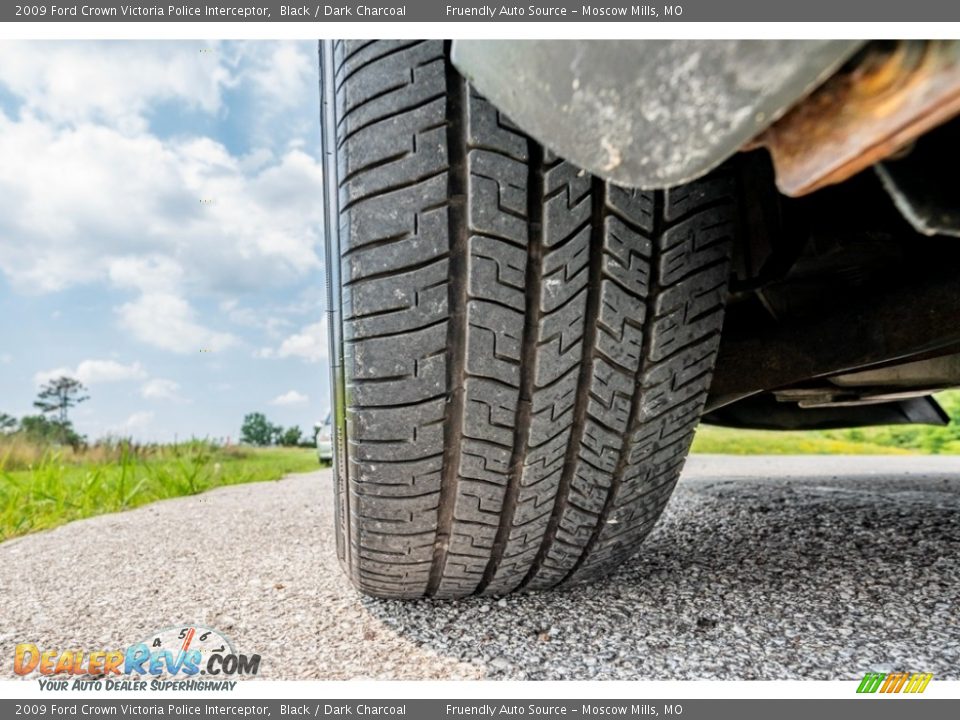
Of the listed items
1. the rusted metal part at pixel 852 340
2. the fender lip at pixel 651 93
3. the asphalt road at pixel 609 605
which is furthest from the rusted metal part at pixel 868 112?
the asphalt road at pixel 609 605

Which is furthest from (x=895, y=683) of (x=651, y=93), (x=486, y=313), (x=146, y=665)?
(x=146, y=665)

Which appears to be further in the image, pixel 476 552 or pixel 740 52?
pixel 476 552

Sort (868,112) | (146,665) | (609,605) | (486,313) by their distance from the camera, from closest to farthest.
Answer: (868,112)
(486,313)
(146,665)
(609,605)

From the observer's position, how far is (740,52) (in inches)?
16.8

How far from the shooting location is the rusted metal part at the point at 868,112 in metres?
0.38

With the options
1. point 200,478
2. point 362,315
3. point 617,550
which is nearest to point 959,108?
point 362,315

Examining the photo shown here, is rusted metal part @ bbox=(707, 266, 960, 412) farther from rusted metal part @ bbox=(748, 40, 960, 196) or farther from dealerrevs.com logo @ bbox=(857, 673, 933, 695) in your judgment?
rusted metal part @ bbox=(748, 40, 960, 196)

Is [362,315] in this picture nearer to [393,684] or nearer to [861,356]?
[393,684]

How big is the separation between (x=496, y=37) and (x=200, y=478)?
13.1ft

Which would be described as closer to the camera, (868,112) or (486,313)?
(868,112)

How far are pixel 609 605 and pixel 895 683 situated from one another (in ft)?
1.51

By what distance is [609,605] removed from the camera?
4.04 feet

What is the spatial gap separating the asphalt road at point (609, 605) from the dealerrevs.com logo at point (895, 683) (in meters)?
0.04

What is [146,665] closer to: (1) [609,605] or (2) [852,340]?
(1) [609,605]
